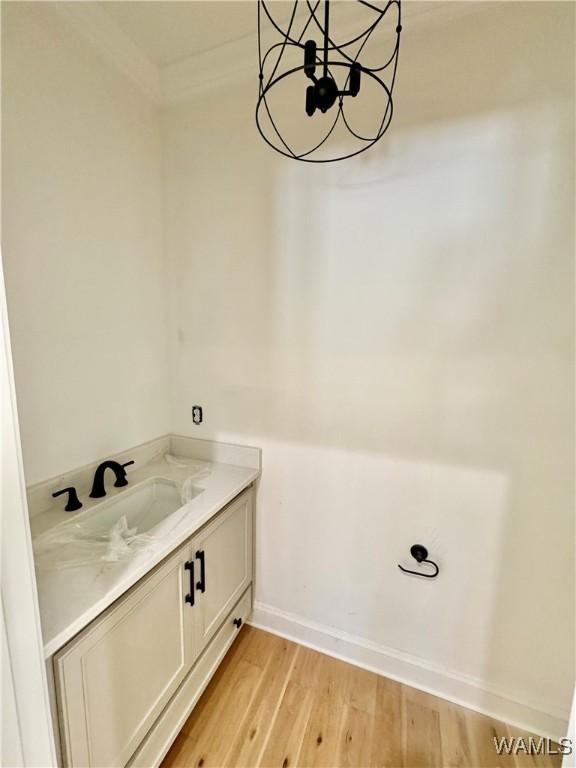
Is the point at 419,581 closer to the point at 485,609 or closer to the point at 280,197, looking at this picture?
the point at 485,609

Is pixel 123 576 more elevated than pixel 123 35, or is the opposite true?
pixel 123 35

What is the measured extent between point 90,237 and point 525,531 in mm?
2062

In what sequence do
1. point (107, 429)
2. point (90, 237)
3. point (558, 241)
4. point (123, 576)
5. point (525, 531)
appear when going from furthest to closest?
point (107, 429), point (90, 237), point (525, 531), point (558, 241), point (123, 576)

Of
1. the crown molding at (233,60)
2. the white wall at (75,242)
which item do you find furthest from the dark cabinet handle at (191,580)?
the crown molding at (233,60)

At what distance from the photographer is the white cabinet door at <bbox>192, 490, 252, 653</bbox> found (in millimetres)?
1302

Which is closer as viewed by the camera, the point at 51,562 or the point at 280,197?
the point at 51,562

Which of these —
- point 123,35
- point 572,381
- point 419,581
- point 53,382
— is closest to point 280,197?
point 123,35

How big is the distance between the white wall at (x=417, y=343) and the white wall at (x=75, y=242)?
20 centimetres

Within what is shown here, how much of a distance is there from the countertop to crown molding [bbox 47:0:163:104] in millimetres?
1805

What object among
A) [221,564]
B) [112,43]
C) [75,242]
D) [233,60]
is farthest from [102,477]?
[233,60]

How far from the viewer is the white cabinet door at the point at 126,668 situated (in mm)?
825

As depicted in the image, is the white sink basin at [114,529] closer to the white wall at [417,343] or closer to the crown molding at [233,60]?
the white wall at [417,343]

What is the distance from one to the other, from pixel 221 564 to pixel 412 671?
979 millimetres

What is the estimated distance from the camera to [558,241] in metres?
1.11
